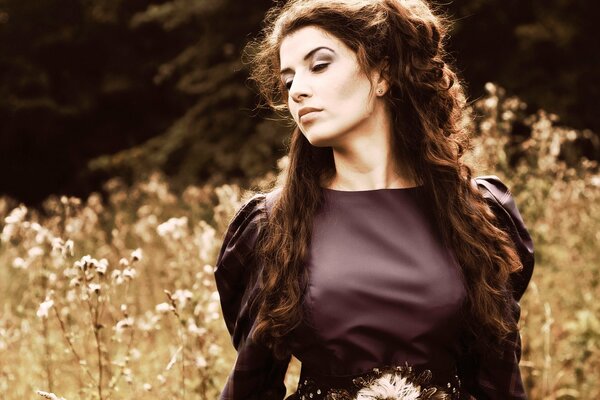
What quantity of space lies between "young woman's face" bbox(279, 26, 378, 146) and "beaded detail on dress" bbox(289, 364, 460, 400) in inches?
22.5

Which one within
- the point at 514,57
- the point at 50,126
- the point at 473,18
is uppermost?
the point at 50,126

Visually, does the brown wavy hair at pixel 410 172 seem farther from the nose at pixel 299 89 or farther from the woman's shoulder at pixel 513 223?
the nose at pixel 299 89

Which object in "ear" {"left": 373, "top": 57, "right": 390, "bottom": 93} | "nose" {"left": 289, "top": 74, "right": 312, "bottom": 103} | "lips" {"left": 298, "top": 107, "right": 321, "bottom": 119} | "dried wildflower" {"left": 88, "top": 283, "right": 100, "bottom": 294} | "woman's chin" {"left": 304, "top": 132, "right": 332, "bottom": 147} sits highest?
"nose" {"left": 289, "top": 74, "right": 312, "bottom": 103}

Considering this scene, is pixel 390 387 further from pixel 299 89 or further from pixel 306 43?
pixel 306 43

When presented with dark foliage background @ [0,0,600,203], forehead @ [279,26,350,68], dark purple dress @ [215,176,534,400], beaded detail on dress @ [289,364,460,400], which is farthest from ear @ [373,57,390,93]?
dark foliage background @ [0,0,600,203]

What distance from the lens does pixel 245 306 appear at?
2055 mm

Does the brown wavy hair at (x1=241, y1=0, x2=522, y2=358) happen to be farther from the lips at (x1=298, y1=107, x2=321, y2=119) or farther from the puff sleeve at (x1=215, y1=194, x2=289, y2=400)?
the lips at (x1=298, y1=107, x2=321, y2=119)

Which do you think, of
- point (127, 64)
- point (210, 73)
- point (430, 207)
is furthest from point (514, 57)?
point (430, 207)

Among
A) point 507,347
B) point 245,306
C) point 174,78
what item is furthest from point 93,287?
point 174,78

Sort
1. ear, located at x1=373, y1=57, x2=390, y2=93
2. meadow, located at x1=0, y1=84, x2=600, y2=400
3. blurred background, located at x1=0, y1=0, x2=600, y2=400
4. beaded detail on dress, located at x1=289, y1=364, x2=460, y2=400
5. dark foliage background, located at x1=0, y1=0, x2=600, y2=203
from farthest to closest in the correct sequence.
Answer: dark foliage background, located at x1=0, y1=0, x2=600, y2=203
blurred background, located at x1=0, y1=0, x2=600, y2=400
meadow, located at x1=0, y1=84, x2=600, y2=400
ear, located at x1=373, y1=57, x2=390, y2=93
beaded detail on dress, located at x1=289, y1=364, x2=460, y2=400

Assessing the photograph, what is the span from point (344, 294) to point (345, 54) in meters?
0.58

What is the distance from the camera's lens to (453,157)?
2102 millimetres

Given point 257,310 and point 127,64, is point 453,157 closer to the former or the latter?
point 257,310

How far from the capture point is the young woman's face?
6.27 ft
